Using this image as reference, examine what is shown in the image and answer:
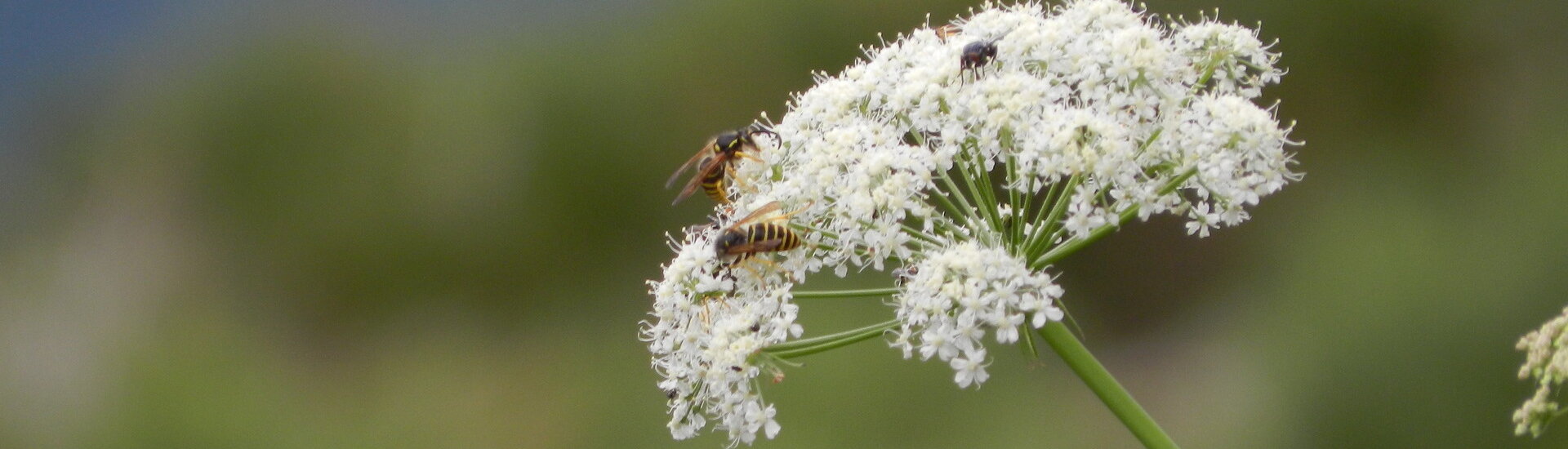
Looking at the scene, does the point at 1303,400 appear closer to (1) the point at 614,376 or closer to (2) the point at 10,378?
(1) the point at 614,376

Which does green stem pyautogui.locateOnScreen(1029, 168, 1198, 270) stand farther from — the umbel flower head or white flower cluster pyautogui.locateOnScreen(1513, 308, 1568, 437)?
white flower cluster pyautogui.locateOnScreen(1513, 308, 1568, 437)

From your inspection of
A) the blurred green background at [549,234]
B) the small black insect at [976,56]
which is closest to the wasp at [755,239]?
the small black insect at [976,56]

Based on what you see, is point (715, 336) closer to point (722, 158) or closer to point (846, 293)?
point (846, 293)

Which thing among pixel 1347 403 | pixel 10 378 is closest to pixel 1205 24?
pixel 1347 403

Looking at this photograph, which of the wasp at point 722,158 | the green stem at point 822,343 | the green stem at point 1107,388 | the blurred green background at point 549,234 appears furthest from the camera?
the blurred green background at point 549,234

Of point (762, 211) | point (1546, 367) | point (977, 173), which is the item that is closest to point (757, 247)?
point (762, 211)

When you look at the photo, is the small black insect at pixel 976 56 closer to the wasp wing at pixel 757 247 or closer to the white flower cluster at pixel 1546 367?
the wasp wing at pixel 757 247

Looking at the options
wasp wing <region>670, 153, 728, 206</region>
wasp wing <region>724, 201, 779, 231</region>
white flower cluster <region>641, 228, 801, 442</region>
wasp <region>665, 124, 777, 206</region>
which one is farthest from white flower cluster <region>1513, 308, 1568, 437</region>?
wasp wing <region>670, 153, 728, 206</region>
